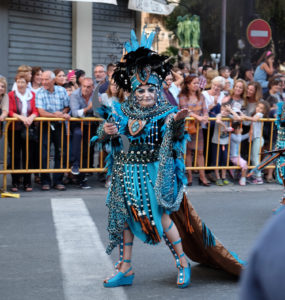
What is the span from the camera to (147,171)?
4.36 meters

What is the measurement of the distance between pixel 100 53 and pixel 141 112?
9.69 metres

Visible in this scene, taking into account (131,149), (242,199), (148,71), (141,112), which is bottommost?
(242,199)

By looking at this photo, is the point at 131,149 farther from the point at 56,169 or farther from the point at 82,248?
the point at 56,169

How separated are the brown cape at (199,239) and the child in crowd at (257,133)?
5318 mm

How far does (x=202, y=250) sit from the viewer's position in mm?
4590

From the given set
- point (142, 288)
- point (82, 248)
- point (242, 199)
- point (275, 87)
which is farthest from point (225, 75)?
point (142, 288)

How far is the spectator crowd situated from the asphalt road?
60 cm

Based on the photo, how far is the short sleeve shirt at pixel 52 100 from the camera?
8734 mm

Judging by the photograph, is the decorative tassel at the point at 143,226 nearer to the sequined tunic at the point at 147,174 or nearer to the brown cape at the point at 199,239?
the sequined tunic at the point at 147,174

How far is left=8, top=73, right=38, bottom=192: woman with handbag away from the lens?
8.57 metres

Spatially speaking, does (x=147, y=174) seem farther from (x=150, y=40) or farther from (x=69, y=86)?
(x=69, y=86)

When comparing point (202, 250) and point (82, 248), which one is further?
point (82, 248)

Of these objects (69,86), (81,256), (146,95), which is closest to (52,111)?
(69,86)

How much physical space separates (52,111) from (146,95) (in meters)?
4.69
